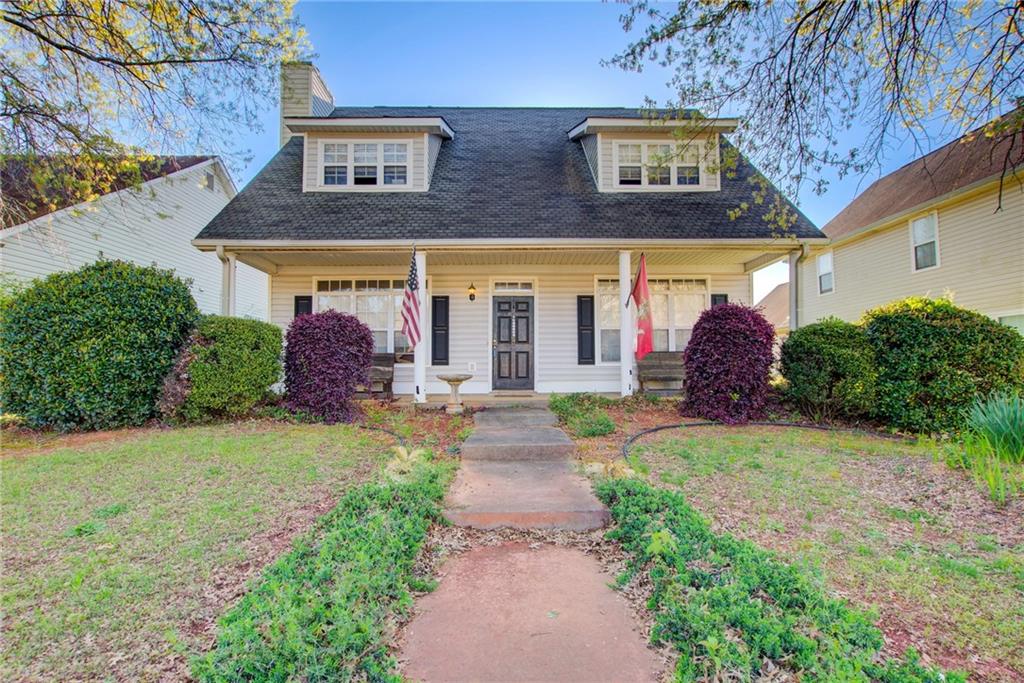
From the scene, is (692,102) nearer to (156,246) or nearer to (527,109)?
(527,109)

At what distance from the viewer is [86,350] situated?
612 cm

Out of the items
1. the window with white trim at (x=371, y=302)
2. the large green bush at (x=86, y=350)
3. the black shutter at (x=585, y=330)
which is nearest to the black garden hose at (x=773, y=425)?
the black shutter at (x=585, y=330)

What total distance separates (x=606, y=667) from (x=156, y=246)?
48.1 feet

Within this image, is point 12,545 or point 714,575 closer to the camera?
point 714,575

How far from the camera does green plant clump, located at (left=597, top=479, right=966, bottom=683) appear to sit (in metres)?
1.86

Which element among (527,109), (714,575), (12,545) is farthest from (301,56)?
(527,109)

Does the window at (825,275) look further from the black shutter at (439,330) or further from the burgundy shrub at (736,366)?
the black shutter at (439,330)

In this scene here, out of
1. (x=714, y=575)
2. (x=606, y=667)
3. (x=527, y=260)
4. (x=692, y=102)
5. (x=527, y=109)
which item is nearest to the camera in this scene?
(x=606, y=667)

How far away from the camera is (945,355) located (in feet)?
19.8

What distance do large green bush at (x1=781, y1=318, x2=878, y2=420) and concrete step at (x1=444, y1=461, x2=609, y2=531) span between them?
4.57 meters

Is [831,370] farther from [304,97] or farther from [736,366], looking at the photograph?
[304,97]

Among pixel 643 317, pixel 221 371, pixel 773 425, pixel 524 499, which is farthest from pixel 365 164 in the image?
pixel 773 425

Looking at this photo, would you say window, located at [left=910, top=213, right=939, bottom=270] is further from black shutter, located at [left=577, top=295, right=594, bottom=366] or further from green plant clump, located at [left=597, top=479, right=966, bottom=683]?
green plant clump, located at [left=597, top=479, right=966, bottom=683]

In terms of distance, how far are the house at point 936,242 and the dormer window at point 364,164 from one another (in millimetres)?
8435
